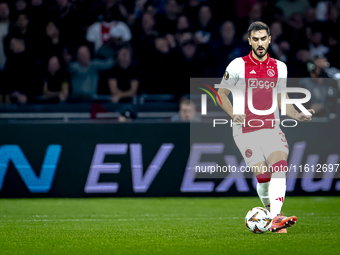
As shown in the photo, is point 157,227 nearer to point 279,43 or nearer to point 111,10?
point 111,10

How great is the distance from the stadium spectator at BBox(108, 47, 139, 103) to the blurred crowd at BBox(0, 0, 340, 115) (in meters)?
0.02

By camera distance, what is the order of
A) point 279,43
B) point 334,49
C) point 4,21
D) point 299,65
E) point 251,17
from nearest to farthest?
point 299,65, point 4,21, point 279,43, point 251,17, point 334,49

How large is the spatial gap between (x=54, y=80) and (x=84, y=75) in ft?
1.87

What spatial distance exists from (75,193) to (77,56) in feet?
9.24

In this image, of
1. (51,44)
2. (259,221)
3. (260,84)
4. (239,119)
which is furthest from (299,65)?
(259,221)

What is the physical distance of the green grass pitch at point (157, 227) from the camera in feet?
16.0

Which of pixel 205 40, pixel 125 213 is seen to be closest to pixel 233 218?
pixel 125 213

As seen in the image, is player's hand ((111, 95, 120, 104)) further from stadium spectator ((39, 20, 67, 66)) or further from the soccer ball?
the soccer ball

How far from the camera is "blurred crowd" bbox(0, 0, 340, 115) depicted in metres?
10.8

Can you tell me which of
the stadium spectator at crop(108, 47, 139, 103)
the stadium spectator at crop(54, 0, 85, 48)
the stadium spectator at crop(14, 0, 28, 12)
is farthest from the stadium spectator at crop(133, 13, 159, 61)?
the stadium spectator at crop(14, 0, 28, 12)

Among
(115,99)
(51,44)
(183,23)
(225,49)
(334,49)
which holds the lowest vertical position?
(115,99)

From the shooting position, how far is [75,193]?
9.71 m

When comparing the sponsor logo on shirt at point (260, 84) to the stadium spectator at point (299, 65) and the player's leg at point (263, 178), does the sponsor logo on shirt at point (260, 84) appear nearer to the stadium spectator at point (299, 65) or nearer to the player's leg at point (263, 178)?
the player's leg at point (263, 178)

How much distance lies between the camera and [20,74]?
35.6 feet
